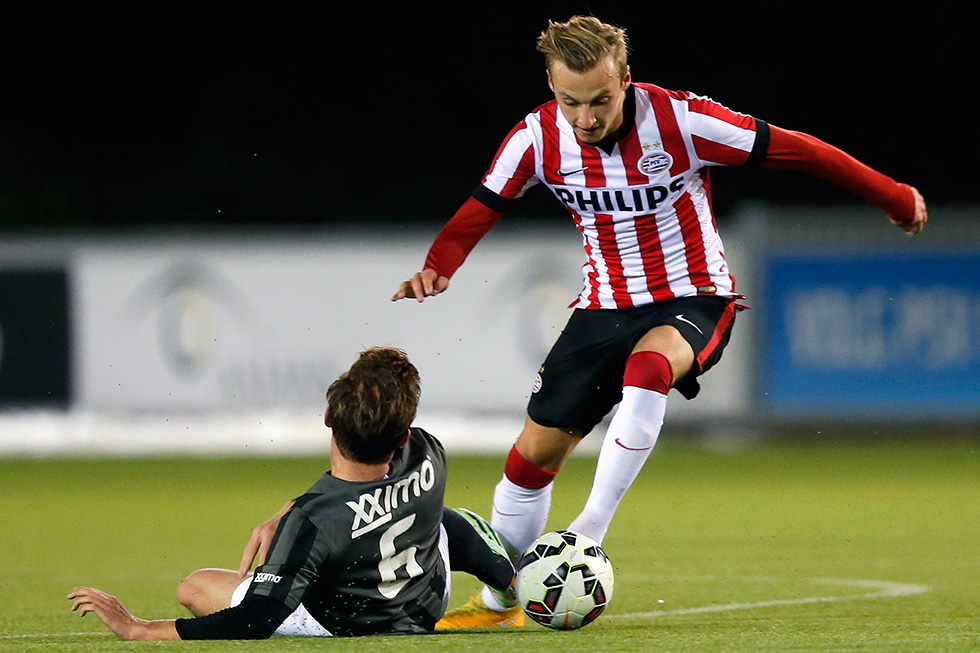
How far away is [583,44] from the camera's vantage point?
5133 millimetres

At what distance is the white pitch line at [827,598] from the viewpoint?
18.3 feet

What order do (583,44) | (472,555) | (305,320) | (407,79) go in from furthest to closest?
1. (407,79)
2. (305,320)
3. (583,44)
4. (472,555)

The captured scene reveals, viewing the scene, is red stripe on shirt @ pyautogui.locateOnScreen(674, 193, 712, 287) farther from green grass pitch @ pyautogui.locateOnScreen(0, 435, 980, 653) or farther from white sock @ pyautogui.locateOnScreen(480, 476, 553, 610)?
green grass pitch @ pyautogui.locateOnScreen(0, 435, 980, 653)

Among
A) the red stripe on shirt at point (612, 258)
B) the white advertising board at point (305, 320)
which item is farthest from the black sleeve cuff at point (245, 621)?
the white advertising board at point (305, 320)

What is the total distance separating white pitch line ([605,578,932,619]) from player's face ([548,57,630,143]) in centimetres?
165

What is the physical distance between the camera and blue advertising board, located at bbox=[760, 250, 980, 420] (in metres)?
14.0

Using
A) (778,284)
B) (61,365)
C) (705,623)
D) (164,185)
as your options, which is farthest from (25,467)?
(705,623)

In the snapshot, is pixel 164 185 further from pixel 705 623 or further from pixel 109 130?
pixel 705 623

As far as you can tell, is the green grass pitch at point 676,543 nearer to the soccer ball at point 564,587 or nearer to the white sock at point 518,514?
the soccer ball at point 564,587

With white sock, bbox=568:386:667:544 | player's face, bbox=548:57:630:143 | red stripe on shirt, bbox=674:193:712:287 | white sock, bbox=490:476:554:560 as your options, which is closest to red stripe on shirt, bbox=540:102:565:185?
player's face, bbox=548:57:630:143

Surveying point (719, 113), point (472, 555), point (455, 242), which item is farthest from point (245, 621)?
point (719, 113)

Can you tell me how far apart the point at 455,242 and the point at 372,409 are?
1.50m

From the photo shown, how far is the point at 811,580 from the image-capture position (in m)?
6.61

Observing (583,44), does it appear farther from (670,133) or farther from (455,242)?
(455,242)
